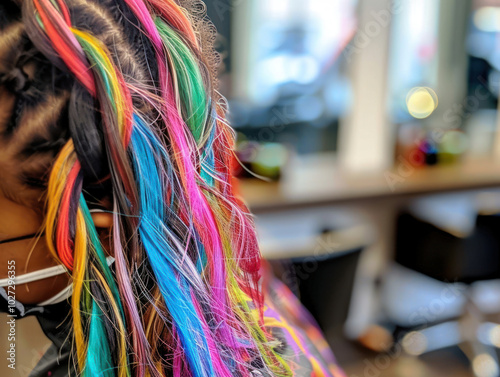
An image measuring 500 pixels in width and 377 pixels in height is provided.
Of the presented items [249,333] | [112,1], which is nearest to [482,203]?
[249,333]

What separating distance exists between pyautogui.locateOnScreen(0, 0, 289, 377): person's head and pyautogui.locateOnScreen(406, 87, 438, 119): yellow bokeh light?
2.62 meters

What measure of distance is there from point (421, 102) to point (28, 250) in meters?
2.96

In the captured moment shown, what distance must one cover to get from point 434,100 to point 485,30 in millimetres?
675

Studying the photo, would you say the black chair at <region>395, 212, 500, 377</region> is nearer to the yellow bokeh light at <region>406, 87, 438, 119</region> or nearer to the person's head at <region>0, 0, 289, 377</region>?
the yellow bokeh light at <region>406, 87, 438, 119</region>

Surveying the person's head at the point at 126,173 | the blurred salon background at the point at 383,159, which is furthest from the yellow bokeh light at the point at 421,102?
the person's head at the point at 126,173

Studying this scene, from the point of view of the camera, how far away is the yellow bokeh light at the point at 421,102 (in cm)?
298

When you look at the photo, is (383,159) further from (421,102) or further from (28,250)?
(28,250)

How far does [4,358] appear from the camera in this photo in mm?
592

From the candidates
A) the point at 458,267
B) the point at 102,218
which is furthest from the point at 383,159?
the point at 102,218

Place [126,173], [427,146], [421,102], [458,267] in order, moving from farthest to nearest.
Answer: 1. [421,102]
2. [427,146]
3. [458,267]
4. [126,173]

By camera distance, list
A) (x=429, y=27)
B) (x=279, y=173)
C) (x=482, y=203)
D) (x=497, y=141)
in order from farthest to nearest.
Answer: (x=497, y=141), (x=429, y=27), (x=482, y=203), (x=279, y=173)

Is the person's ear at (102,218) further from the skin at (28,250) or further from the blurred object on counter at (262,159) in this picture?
the blurred object on counter at (262,159)

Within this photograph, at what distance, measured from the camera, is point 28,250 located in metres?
0.53

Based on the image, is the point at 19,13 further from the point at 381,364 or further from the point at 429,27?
the point at 429,27
